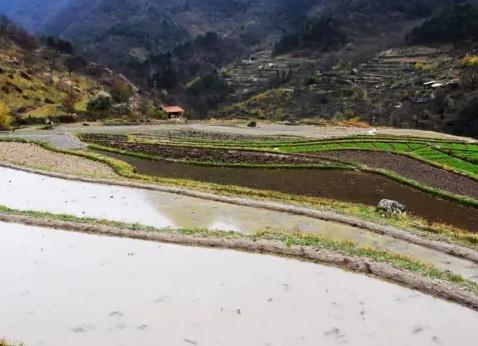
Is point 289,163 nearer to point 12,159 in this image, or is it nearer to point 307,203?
point 307,203

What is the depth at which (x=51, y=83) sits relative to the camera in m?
110

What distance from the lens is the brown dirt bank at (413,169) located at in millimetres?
29953

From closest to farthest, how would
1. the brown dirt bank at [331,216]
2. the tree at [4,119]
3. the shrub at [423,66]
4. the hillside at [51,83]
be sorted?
1. the brown dirt bank at [331,216]
2. the tree at [4,119]
3. the hillside at [51,83]
4. the shrub at [423,66]

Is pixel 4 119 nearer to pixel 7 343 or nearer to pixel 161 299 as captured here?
pixel 161 299

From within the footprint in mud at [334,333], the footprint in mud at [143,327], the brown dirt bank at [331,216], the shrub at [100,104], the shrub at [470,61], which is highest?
the shrub at [470,61]

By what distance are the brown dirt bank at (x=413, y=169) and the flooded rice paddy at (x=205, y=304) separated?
17128 mm

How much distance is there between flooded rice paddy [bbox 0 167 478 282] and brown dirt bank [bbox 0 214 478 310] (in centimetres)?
203

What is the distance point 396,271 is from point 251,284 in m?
3.96

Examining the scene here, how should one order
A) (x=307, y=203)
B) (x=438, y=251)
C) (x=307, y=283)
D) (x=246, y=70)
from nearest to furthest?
(x=307, y=283) → (x=438, y=251) → (x=307, y=203) → (x=246, y=70)

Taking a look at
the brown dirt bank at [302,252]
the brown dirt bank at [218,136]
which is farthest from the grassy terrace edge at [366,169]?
the brown dirt bank at [218,136]

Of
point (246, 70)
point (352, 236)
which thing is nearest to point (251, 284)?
point (352, 236)

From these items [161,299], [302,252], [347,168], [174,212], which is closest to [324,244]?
[302,252]

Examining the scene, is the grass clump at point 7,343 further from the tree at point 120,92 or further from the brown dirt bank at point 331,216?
the tree at point 120,92

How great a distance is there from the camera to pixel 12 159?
36.4 meters
